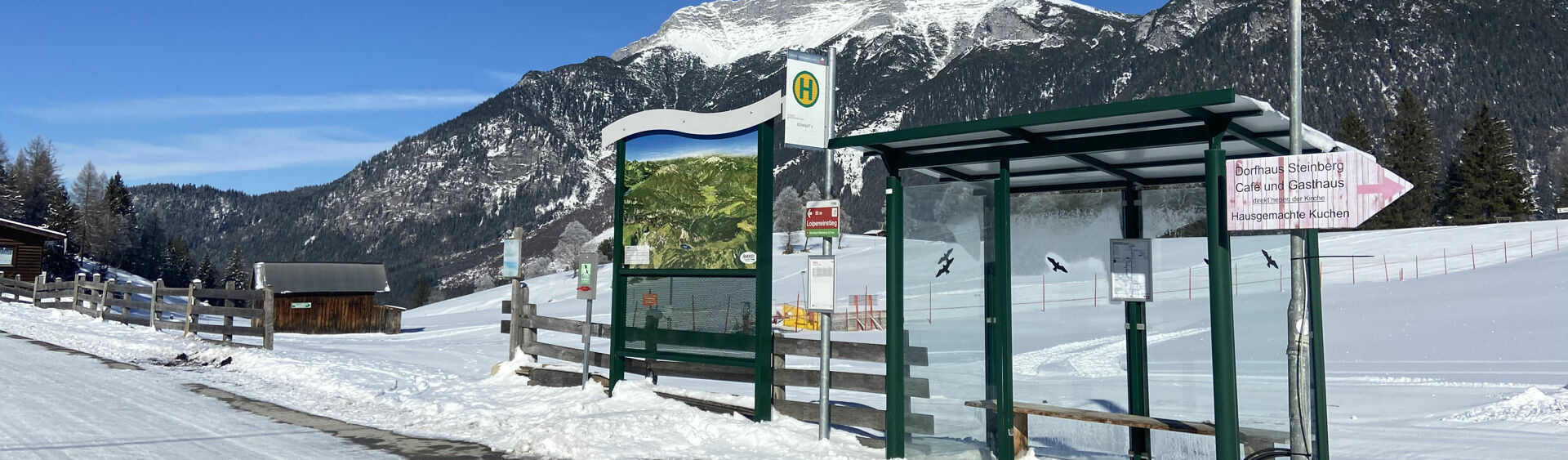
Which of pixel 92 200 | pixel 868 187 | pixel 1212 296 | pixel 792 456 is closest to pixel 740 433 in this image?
pixel 792 456

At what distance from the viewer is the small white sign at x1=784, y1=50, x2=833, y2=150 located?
29.3 ft

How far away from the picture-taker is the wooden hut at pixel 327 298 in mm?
36250

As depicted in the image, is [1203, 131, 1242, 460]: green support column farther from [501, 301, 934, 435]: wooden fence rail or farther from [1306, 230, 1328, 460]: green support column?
[501, 301, 934, 435]: wooden fence rail

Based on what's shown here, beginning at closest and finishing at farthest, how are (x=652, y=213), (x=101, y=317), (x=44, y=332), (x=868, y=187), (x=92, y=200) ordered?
1. (x=652, y=213)
2. (x=44, y=332)
3. (x=101, y=317)
4. (x=92, y=200)
5. (x=868, y=187)

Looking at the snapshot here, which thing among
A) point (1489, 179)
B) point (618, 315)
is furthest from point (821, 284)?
point (1489, 179)

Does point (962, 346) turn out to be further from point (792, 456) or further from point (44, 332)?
point (44, 332)

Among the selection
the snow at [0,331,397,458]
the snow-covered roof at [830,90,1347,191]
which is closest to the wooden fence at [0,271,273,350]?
the snow at [0,331,397,458]

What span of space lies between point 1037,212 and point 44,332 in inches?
853

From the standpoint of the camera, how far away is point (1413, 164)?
67062mm

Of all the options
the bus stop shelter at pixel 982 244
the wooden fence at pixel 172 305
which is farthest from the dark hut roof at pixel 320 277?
the bus stop shelter at pixel 982 244

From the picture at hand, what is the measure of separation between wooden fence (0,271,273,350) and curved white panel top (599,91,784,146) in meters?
9.91

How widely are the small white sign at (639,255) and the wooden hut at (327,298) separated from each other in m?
29.1

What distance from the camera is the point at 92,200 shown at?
9112cm

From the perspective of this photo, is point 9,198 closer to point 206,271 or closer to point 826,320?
point 206,271
